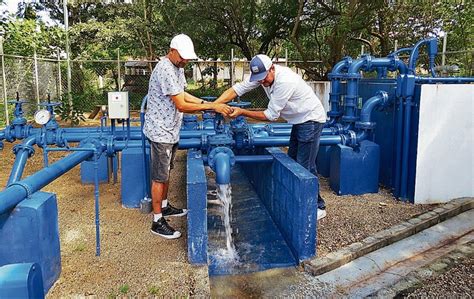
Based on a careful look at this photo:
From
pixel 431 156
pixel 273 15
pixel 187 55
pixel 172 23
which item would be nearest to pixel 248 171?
pixel 431 156

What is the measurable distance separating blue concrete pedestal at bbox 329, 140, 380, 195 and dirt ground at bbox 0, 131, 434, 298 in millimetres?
146

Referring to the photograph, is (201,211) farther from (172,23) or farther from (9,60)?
(172,23)

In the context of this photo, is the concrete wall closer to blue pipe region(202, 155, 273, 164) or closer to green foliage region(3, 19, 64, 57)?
blue pipe region(202, 155, 273, 164)

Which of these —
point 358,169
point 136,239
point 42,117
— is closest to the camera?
point 42,117

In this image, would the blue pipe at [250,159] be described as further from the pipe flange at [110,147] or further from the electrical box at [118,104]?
the pipe flange at [110,147]

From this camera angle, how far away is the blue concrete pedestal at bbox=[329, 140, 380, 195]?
544 centimetres

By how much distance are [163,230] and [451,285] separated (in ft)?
8.05

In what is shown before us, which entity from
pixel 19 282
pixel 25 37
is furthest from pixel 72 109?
pixel 19 282

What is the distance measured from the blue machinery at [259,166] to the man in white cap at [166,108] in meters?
0.34

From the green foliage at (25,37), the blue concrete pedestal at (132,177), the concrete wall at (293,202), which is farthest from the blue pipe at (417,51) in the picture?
the green foliage at (25,37)

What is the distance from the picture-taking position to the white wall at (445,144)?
491cm

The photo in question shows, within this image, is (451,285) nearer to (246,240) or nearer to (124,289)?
(246,240)

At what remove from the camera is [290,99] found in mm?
4230

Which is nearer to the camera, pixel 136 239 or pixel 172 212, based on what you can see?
pixel 136 239
